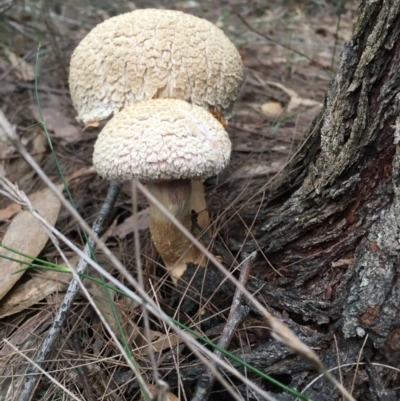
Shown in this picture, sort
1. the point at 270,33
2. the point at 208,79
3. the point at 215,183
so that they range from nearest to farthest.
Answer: the point at 208,79, the point at 215,183, the point at 270,33

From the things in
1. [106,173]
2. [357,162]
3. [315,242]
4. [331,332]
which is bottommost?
[331,332]

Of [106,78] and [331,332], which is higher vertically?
[106,78]

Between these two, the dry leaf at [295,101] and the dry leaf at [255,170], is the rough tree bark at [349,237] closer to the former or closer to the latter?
the dry leaf at [255,170]

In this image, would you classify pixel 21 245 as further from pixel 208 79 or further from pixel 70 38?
pixel 70 38

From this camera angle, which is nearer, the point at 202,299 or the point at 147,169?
the point at 147,169

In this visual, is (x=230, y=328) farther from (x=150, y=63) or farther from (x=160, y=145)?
(x=150, y=63)

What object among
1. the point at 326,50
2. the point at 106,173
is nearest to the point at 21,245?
the point at 106,173

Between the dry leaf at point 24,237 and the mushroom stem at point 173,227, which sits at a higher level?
the mushroom stem at point 173,227

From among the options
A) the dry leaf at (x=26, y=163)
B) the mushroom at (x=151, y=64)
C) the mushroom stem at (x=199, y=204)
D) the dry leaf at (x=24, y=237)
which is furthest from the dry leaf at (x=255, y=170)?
the dry leaf at (x=26, y=163)
